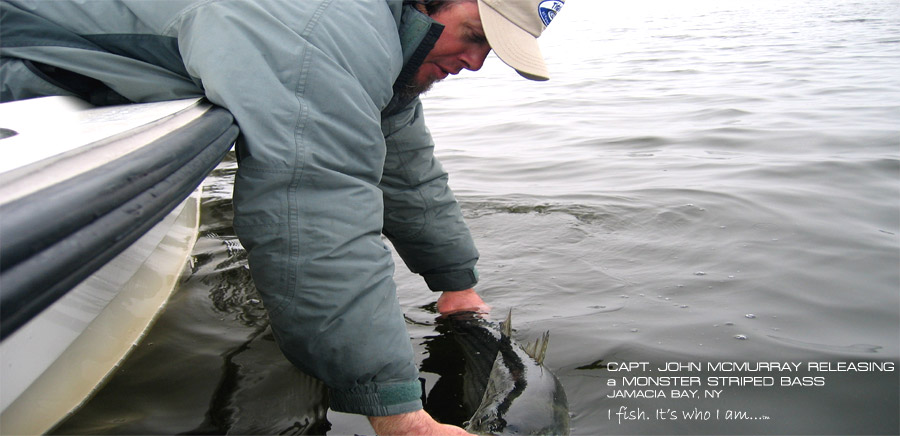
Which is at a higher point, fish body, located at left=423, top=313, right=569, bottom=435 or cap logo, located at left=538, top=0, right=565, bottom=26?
cap logo, located at left=538, top=0, right=565, bottom=26

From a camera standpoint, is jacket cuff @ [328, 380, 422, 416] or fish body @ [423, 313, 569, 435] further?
fish body @ [423, 313, 569, 435]

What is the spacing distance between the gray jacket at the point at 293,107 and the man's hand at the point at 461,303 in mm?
1124

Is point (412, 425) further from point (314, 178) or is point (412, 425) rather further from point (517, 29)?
point (517, 29)

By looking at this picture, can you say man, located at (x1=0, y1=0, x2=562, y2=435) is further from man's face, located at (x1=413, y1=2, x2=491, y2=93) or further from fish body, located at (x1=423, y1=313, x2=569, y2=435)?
fish body, located at (x1=423, y1=313, x2=569, y2=435)

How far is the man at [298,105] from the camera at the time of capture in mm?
1652

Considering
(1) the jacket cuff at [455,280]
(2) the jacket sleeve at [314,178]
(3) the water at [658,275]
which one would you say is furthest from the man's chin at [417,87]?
(3) the water at [658,275]

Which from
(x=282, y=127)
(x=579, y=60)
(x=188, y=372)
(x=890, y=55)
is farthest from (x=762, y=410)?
(x=579, y=60)

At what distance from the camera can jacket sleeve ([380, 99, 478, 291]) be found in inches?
114

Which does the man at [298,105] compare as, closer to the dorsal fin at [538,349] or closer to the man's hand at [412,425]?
the man's hand at [412,425]

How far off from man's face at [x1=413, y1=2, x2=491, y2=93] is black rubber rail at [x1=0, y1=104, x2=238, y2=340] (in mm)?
1133

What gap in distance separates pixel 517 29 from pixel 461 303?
4.36ft

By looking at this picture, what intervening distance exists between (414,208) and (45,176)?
2004mm

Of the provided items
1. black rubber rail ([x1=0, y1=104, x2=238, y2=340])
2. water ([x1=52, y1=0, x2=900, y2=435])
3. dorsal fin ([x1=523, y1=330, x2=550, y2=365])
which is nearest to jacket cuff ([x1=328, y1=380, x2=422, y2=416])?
water ([x1=52, y1=0, x2=900, y2=435])

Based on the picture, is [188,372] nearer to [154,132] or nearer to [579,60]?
[154,132]
